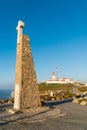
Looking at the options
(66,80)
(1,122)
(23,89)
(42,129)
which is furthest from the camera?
(66,80)

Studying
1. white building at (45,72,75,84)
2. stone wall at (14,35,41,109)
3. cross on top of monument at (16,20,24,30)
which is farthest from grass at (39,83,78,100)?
white building at (45,72,75,84)

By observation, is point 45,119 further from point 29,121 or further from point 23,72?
point 23,72

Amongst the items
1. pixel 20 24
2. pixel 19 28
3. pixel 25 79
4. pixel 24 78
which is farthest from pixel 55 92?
pixel 20 24

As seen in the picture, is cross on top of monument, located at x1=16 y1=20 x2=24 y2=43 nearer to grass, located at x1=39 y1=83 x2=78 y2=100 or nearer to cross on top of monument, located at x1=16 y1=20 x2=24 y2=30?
cross on top of monument, located at x1=16 y1=20 x2=24 y2=30

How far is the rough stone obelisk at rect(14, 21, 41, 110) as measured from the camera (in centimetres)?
1898

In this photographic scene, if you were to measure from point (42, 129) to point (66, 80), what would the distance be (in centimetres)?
9914

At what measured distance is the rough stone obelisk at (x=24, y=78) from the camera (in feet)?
62.3

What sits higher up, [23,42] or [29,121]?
[23,42]

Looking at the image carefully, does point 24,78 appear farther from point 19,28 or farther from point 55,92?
point 55,92

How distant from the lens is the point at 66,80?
11106 cm

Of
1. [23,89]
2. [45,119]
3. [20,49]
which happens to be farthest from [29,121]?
[20,49]

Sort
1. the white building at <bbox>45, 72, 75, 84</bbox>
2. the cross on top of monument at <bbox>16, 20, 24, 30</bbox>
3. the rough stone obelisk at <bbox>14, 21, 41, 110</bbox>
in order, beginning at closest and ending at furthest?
1. the rough stone obelisk at <bbox>14, 21, 41, 110</bbox>
2. the cross on top of monument at <bbox>16, 20, 24, 30</bbox>
3. the white building at <bbox>45, 72, 75, 84</bbox>

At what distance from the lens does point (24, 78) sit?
64.0 ft

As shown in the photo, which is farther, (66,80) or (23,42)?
(66,80)
